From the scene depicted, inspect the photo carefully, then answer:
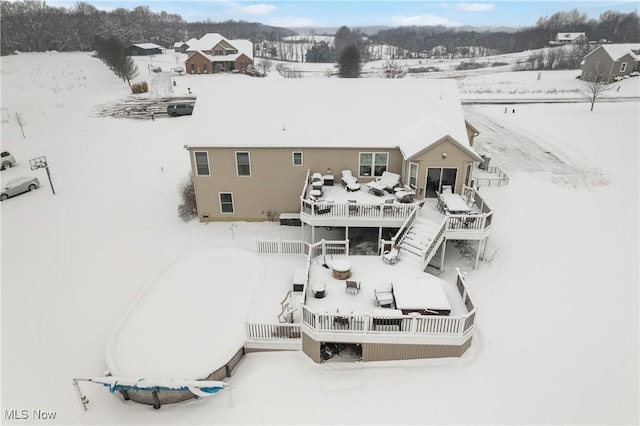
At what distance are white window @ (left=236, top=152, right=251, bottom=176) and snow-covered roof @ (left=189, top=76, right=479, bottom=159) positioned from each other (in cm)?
64

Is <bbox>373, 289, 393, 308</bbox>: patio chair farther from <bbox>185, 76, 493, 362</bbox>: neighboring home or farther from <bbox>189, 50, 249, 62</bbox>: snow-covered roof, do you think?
<bbox>189, 50, 249, 62</bbox>: snow-covered roof

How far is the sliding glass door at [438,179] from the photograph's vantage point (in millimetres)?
18828

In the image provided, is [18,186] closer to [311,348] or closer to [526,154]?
[311,348]

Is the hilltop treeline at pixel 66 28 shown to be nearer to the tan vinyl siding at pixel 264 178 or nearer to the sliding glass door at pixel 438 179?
the tan vinyl siding at pixel 264 178

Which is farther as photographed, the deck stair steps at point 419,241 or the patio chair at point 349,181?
the patio chair at point 349,181

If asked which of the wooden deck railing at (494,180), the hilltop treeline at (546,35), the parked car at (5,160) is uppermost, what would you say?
the hilltop treeline at (546,35)

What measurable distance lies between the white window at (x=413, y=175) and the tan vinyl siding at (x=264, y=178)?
3.92 feet

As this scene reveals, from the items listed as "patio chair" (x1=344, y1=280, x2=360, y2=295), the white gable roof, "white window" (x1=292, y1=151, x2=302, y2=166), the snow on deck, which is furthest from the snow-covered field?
the white gable roof

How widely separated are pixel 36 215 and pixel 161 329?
47.9 feet

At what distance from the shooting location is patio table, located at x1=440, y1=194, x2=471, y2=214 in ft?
56.2

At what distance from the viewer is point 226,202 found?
21.5 m

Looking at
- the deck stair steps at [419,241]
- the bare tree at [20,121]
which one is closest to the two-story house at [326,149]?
the deck stair steps at [419,241]

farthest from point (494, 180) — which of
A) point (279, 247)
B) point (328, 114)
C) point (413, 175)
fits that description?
point (279, 247)

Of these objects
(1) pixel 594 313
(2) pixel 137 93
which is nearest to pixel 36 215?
(1) pixel 594 313
